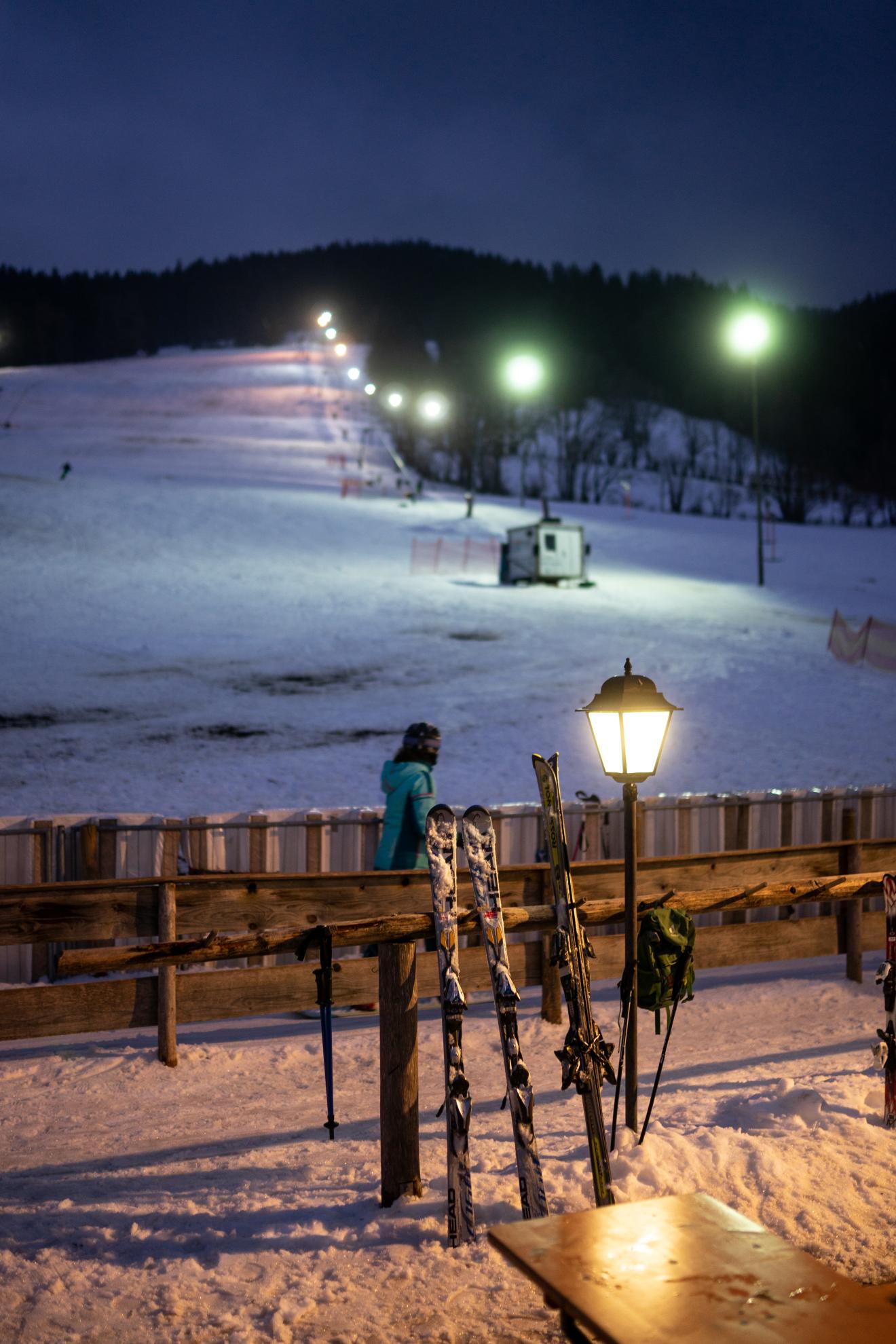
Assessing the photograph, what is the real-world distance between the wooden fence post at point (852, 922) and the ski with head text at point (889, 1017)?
3003 millimetres

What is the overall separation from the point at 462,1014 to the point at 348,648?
64.0ft

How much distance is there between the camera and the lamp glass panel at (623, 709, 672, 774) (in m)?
5.69

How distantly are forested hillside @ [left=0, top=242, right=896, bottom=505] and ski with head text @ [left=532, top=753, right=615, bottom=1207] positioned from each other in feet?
297

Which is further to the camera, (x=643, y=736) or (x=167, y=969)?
(x=167, y=969)

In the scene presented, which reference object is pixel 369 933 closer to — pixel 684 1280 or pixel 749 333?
pixel 684 1280

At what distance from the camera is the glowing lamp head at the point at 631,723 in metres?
5.68

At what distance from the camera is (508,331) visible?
5325 inches

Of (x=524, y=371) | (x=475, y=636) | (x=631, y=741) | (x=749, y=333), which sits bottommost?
(x=475, y=636)

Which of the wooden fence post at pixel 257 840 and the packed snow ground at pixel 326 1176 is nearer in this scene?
the packed snow ground at pixel 326 1176

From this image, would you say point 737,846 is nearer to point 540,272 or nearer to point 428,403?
point 428,403

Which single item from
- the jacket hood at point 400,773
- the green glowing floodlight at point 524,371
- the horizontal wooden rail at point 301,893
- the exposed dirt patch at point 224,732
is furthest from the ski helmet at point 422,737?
the green glowing floodlight at point 524,371

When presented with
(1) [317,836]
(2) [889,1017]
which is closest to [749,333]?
(1) [317,836]

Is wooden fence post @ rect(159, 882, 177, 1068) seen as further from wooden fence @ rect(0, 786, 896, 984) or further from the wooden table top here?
the wooden table top

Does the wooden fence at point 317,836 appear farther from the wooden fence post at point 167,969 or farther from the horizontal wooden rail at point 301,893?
the horizontal wooden rail at point 301,893
